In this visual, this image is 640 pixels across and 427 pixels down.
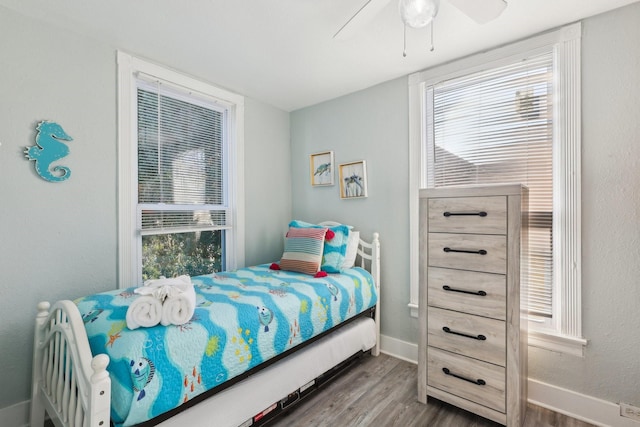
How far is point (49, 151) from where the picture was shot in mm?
1867

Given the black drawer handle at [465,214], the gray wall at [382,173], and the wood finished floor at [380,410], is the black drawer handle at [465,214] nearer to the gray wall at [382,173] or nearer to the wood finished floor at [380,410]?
the gray wall at [382,173]

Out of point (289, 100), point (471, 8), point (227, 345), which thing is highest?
point (289, 100)

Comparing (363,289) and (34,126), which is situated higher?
(34,126)

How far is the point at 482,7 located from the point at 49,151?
2.51 metres

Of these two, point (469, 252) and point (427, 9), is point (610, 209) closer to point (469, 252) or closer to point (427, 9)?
point (469, 252)

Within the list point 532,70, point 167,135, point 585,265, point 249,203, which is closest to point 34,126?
point 167,135

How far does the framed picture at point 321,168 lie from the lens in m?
3.11

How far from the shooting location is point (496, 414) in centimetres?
174

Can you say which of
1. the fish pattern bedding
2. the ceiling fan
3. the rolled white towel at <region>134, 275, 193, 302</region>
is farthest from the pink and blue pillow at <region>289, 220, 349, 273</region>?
the ceiling fan

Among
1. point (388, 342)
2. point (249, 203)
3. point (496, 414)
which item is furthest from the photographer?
point (249, 203)

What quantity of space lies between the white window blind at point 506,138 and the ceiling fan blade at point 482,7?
0.89 m

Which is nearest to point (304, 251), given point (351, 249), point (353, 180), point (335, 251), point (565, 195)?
point (335, 251)

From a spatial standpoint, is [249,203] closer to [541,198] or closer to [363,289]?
[363,289]

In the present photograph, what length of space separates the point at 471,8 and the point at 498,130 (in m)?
1.05
